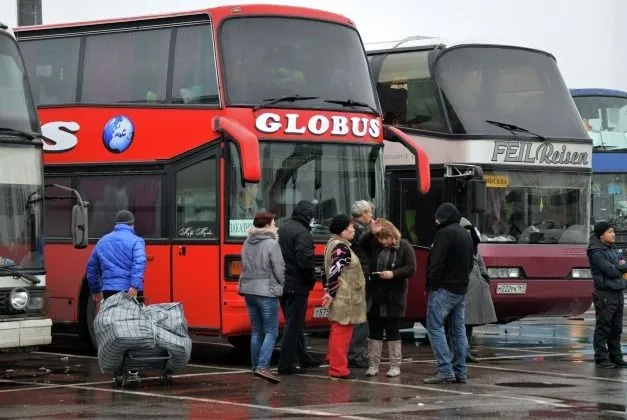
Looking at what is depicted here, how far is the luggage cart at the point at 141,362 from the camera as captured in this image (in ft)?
48.8

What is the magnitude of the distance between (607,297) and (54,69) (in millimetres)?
7402

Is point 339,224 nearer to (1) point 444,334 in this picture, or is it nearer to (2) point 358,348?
(1) point 444,334

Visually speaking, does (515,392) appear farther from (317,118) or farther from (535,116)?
(535,116)

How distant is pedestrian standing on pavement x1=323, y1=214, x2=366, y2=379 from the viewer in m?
15.6

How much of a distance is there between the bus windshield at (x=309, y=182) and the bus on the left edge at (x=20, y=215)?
6.83ft

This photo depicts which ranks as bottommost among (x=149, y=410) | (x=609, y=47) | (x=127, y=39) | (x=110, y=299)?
(x=149, y=410)

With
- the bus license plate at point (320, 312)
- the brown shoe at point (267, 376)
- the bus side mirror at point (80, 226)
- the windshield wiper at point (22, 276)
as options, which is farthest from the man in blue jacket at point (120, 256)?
the bus license plate at point (320, 312)

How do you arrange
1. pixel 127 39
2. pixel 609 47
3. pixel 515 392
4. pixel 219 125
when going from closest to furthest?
pixel 515 392, pixel 219 125, pixel 127 39, pixel 609 47

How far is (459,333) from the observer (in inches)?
611

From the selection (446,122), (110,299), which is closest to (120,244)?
(110,299)

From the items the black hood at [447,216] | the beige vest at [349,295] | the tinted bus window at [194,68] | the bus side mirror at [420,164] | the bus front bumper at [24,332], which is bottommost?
the bus front bumper at [24,332]

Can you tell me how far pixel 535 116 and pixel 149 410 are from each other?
9814mm

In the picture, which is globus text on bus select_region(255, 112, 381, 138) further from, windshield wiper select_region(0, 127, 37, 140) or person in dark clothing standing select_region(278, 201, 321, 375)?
windshield wiper select_region(0, 127, 37, 140)

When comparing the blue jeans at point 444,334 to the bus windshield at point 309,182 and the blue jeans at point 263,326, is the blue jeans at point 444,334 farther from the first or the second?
the bus windshield at point 309,182
